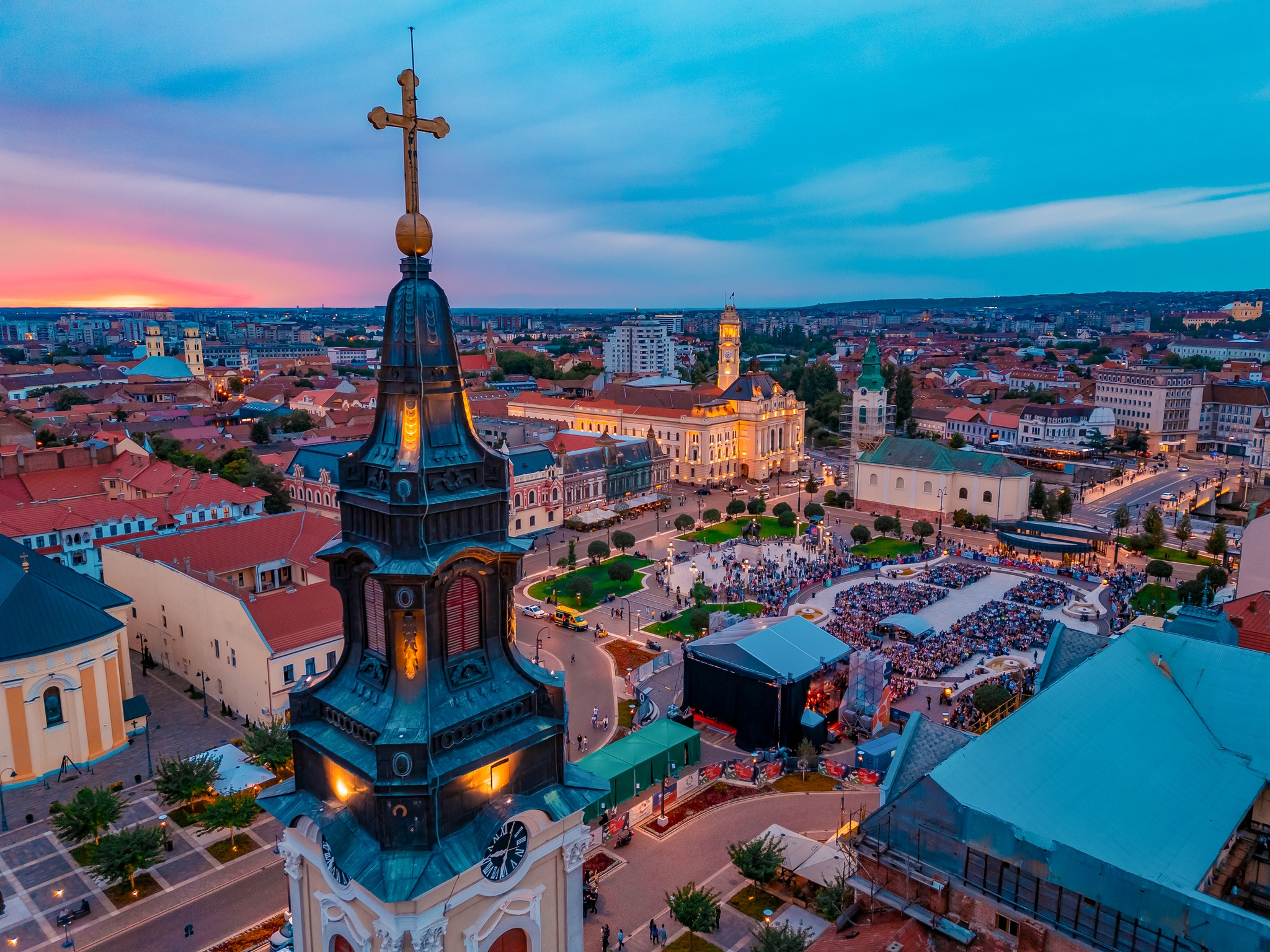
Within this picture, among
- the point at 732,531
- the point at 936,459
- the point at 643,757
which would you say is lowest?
the point at 732,531

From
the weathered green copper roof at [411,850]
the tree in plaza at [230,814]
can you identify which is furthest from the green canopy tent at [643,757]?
the weathered green copper roof at [411,850]

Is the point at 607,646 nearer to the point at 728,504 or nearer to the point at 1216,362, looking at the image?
the point at 728,504

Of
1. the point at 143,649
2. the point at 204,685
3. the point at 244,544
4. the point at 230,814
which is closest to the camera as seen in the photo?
the point at 230,814

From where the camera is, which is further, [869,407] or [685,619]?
[869,407]

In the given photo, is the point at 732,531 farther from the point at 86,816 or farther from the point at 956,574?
the point at 86,816

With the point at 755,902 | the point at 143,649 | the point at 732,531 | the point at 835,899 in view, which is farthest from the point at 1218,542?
the point at 143,649

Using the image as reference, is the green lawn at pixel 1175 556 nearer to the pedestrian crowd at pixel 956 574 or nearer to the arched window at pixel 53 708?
the pedestrian crowd at pixel 956 574

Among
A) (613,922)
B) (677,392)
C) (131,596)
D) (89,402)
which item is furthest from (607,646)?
(89,402)
